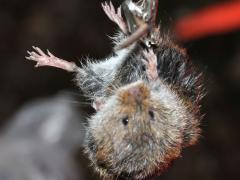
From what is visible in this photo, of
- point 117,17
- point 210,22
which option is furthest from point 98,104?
point 210,22

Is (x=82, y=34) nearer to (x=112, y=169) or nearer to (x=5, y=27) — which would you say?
(x=5, y=27)

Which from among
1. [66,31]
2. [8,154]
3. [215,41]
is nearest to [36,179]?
[8,154]

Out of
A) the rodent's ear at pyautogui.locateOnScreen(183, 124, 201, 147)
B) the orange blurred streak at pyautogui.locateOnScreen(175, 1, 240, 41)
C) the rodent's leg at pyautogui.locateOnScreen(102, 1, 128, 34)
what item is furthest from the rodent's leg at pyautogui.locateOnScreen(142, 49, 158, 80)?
the orange blurred streak at pyautogui.locateOnScreen(175, 1, 240, 41)

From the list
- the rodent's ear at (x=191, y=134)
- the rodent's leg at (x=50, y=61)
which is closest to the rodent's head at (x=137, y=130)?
the rodent's ear at (x=191, y=134)

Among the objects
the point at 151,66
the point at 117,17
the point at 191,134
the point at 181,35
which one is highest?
the point at 181,35

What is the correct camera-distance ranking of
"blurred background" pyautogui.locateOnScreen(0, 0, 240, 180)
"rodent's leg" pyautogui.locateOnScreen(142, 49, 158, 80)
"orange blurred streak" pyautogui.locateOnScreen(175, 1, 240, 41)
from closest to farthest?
"rodent's leg" pyautogui.locateOnScreen(142, 49, 158, 80)
"orange blurred streak" pyautogui.locateOnScreen(175, 1, 240, 41)
"blurred background" pyautogui.locateOnScreen(0, 0, 240, 180)

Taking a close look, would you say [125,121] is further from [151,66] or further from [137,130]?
[151,66]

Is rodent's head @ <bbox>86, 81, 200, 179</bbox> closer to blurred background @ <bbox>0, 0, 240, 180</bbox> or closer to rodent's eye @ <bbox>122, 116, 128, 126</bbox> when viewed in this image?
rodent's eye @ <bbox>122, 116, 128, 126</bbox>

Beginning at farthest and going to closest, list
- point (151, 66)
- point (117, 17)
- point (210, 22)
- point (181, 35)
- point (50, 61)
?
point (210, 22), point (181, 35), point (50, 61), point (117, 17), point (151, 66)
